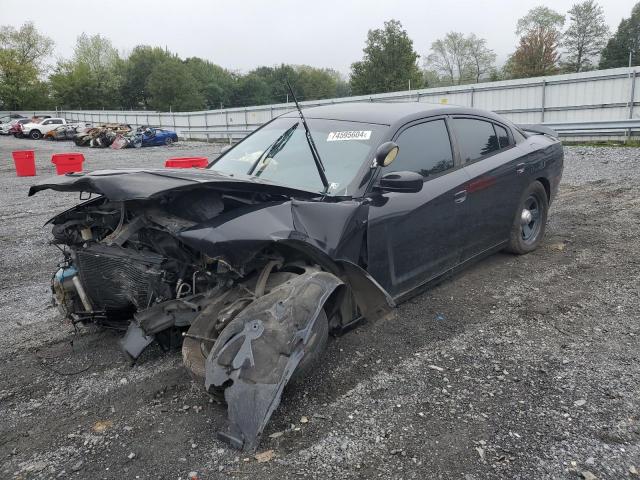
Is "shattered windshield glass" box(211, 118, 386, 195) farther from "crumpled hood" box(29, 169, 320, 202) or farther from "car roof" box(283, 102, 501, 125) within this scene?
"crumpled hood" box(29, 169, 320, 202)

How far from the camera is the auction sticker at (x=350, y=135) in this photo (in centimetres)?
378

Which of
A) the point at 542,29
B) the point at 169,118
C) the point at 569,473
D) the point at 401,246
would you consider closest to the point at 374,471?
the point at 569,473

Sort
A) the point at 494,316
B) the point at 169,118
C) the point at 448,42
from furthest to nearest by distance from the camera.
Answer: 1. the point at 448,42
2. the point at 169,118
3. the point at 494,316

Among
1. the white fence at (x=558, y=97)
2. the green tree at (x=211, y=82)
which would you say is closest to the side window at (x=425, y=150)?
the white fence at (x=558, y=97)

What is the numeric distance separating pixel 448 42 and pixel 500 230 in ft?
221

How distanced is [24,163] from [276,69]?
2335 inches

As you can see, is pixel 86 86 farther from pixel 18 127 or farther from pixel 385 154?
pixel 385 154

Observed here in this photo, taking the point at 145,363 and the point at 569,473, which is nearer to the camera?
the point at 569,473

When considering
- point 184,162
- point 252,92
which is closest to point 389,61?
point 252,92

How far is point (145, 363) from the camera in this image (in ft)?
11.2

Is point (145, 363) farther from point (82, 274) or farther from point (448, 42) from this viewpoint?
point (448, 42)

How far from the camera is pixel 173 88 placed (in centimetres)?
5962

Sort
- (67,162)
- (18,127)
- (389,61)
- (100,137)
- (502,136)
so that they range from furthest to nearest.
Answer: (389,61) < (18,127) < (100,137) < (67,162) < (502,136)

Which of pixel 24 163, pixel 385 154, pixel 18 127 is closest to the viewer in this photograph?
pixel 385 154
